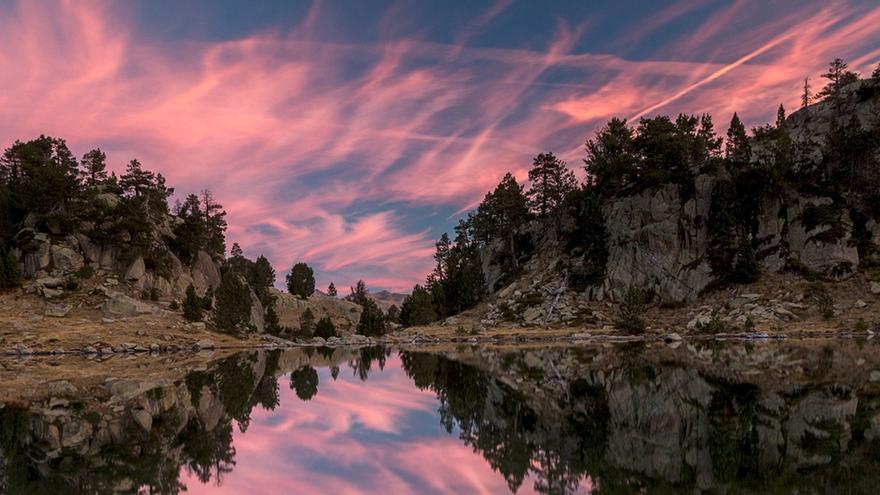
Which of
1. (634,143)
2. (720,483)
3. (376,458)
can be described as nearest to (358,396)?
(376,458)

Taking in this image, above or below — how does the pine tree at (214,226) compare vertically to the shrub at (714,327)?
above

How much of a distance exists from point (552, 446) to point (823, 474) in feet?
18.8

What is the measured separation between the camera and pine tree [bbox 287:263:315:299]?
158 metres

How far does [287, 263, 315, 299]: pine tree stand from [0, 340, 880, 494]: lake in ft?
425

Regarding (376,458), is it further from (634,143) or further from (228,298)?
(634,143)

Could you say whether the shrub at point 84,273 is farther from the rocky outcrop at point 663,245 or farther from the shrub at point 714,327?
the shrub at point 714,327

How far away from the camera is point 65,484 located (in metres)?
12.0

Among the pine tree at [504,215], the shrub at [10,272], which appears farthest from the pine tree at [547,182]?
the shrub at [10,272]

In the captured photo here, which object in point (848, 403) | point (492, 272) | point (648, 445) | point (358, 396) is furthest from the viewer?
point (492, 272)

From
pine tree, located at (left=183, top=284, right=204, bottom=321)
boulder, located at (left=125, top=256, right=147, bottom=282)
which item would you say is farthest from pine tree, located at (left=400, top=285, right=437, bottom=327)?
boulder, located at (left=125, top=256, right=147, bottom=282)

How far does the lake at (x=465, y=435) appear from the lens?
37.5 feet

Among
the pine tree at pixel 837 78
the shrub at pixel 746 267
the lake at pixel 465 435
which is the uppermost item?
the pine tree at pixel 837 78

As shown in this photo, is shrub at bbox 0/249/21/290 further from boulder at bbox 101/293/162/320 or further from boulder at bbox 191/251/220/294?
boulder at bbox 191/251/220/294

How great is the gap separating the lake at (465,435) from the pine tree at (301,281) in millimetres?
129523
